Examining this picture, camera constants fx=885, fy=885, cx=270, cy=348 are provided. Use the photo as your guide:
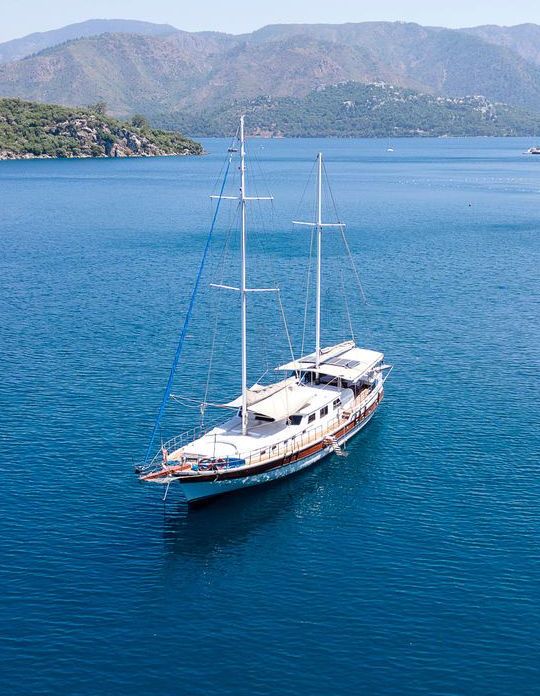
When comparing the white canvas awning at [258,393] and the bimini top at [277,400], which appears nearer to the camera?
the bimini top at [277,400]

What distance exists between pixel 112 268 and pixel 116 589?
314 feet

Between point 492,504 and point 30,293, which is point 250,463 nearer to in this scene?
point 492,504

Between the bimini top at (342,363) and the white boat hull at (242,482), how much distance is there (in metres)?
8.87

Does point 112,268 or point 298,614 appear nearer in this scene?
point 298,614

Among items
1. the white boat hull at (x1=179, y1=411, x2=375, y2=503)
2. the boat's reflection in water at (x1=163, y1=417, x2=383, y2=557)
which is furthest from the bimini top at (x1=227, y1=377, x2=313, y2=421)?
the boat's reflection in water at (x1=163, y1=417, x2=383, y2=557)

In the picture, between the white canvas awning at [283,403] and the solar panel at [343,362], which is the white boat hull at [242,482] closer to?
the white canvas awning at [283,403]

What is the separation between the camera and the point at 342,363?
79.1 metres

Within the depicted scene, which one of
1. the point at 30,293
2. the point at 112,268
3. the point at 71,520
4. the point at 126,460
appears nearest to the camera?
the point at 71,520

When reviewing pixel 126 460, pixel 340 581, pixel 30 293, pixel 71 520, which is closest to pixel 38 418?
pixel 126 460

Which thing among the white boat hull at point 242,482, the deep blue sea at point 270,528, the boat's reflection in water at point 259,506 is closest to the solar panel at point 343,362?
the deep blue sea at point 270,528

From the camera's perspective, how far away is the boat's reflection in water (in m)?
57.6

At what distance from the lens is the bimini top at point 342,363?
251 feet

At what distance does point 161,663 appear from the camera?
148ft

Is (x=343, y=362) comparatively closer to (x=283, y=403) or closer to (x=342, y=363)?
(x=342, y=363)
